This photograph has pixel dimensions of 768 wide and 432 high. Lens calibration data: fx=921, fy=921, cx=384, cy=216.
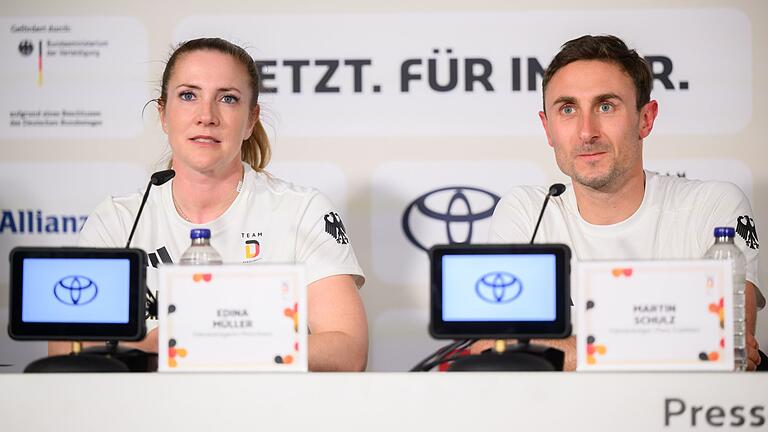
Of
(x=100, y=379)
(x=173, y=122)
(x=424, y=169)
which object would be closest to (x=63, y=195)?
(x=173, y=122)

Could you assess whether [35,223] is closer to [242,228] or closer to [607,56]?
[242,228]

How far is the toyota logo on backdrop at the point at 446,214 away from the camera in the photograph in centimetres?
277

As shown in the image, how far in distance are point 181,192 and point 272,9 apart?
0.81m

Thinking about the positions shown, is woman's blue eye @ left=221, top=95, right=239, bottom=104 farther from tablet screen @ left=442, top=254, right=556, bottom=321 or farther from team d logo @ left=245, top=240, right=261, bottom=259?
tablet screen @ left=442, top=254, right=556, bottom=321

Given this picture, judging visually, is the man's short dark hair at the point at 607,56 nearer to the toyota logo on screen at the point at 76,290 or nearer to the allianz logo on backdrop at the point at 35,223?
the toyota logo on screen at the point at 76,290

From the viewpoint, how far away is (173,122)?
222cm

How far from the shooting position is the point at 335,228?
2.16 m

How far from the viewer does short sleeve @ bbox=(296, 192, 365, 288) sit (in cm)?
206

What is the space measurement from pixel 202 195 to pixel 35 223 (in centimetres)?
85

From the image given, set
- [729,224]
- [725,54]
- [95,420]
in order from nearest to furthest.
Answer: [95,420], [729,224], [725,54]

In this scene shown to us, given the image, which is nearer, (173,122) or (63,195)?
(173,122)

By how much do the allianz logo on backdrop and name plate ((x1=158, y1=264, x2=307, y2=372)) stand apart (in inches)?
62.3

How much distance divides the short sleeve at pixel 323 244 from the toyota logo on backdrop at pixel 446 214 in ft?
1.99

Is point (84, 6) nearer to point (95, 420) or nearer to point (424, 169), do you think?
point (424, 169)
